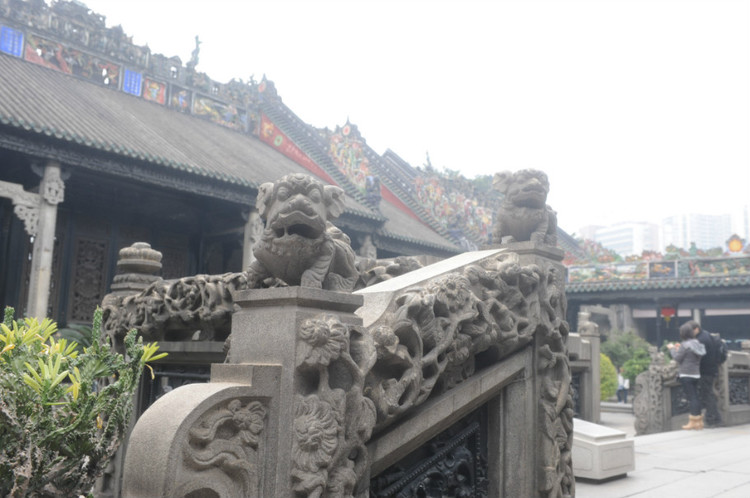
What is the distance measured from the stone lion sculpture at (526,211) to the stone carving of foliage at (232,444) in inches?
104

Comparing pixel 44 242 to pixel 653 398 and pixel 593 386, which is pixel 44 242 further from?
pixel 653 398

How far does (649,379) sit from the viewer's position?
11.2m

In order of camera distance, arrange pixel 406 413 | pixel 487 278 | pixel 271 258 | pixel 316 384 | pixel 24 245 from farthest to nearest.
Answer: pixel 24 245 < pixel 487 278 < pixel 406 413 < pixel 271 258 < pixel 316 384

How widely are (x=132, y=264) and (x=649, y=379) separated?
857 centimetres

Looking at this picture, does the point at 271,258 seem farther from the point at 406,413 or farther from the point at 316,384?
the point at 406,413

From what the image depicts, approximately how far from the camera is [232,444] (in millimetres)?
2432

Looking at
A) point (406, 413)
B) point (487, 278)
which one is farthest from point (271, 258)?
point (487, 278)

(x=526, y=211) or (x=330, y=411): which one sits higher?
(x=526, y=211)

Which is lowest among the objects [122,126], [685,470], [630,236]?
[685,470]

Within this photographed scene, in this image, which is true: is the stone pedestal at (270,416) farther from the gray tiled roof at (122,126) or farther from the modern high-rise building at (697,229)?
the modern high-rise building at (697,229)

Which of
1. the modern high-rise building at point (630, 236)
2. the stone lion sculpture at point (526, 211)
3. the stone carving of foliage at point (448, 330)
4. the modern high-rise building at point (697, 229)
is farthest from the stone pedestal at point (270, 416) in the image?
the modern high-rise building at point (697, 229)

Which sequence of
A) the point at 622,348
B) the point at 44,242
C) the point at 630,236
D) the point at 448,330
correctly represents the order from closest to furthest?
1. the point at 448,330
2. the point at 44,242
3. the point at 622,348
4. the point at 630,236

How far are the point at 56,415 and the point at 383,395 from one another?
1.46 meters

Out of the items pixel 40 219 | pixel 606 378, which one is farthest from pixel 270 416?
pixel 606 378
